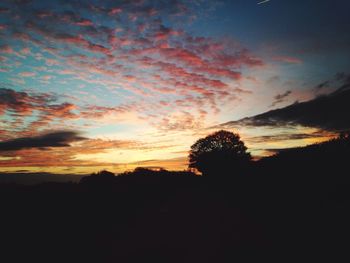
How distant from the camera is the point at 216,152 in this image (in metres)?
42.6

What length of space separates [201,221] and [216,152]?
31.0 metres

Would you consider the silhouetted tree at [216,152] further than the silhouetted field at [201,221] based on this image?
Yes

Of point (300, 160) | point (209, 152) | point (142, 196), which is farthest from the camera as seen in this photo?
point (209, 152)

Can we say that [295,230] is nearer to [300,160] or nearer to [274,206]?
[274,206]

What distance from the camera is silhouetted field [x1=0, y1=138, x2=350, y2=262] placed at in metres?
8.70

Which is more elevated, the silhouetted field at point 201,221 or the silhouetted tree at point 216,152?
the silhouetted tree at point 216,152

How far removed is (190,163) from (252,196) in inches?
1224

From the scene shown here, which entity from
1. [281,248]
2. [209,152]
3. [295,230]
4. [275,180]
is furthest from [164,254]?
[209,152]

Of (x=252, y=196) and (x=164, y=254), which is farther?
(x=252, y=196)

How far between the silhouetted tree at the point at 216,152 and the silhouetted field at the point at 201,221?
25.1 metres

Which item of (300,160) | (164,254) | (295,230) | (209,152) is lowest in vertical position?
(164,254)

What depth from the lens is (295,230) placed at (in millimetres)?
9180

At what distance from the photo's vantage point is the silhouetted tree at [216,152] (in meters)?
41.8

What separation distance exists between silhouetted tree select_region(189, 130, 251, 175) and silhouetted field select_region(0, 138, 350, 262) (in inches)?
990
